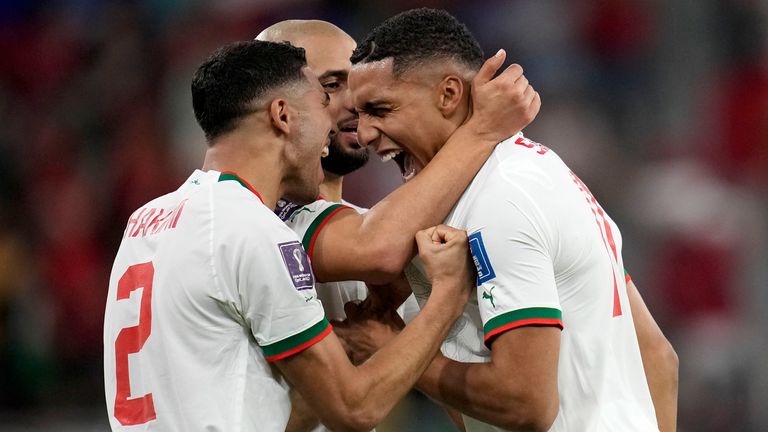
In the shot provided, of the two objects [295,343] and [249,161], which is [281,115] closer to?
[249,161]

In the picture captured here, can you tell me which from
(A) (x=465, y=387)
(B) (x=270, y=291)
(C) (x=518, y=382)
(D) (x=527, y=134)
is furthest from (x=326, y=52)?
(D) (x=527, y=134)

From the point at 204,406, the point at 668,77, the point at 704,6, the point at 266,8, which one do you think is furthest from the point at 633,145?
the point at 204,406

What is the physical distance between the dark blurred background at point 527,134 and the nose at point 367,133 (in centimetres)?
365

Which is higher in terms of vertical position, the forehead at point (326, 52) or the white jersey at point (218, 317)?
the forehead at point (326, 52)

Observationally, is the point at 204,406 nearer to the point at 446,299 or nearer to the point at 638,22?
the point at 446,299

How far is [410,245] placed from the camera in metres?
3.39

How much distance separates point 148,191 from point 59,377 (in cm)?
172

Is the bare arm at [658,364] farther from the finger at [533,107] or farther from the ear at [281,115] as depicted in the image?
the ear at [281,115]

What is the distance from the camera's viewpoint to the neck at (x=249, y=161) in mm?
3377

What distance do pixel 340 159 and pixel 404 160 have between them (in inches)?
23.3

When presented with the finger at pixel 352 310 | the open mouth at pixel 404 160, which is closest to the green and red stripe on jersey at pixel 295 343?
the finger at pixel 352 310

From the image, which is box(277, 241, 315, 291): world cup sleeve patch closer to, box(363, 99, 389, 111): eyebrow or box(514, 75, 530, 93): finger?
box(363, 99, 389, 111): eyebrow

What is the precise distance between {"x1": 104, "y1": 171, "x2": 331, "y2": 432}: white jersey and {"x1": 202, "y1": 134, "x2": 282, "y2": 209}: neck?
0.17 m

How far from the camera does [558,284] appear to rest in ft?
10.5
